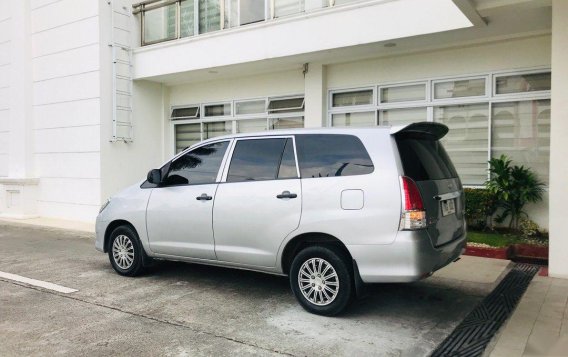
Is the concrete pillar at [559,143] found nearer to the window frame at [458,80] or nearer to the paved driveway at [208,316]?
the paved driveway at [208,316]

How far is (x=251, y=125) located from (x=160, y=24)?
3378mm

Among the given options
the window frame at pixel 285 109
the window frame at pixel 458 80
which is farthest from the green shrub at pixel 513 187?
the window frame at pixel 285 109

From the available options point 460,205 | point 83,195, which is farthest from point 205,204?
point 83,195

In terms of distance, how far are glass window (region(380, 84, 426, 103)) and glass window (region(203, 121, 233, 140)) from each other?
4.17 meters

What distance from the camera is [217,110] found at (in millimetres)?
12305

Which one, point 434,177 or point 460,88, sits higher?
point 460,88

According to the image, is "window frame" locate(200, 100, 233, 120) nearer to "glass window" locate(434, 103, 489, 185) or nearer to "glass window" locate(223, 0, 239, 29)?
"glass window" locate(223, 0, 239, 29)

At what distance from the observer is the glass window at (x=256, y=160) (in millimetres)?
5293

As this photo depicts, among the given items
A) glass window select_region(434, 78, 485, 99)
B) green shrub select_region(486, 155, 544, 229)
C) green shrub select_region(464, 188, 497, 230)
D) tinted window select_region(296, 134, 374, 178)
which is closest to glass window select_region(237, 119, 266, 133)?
glass window select_region(434, 78, 485, 99)

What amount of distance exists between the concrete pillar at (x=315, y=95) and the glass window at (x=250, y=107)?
1537mm

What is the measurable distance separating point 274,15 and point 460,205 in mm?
6188

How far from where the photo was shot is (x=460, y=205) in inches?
207

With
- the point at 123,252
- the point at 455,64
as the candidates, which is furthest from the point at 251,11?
the point at 123,252

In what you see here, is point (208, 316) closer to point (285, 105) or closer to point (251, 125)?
point (285, 105)
